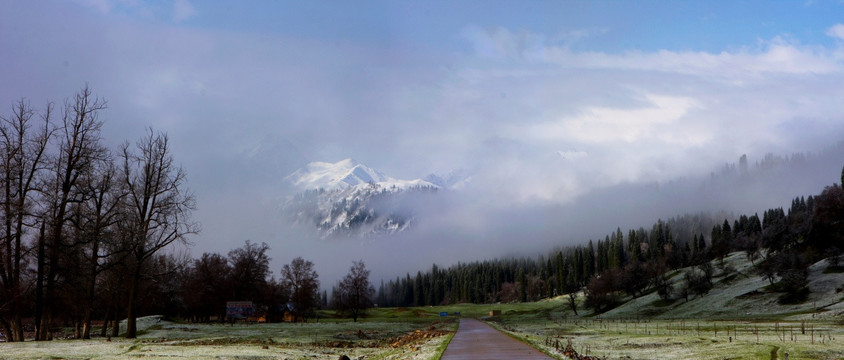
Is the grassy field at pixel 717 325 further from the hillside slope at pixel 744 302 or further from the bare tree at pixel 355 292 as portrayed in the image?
the bare tree at pixel 355 292

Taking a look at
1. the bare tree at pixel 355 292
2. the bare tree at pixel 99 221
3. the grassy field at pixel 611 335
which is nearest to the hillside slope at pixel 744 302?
the grassy field at pixel 611 335

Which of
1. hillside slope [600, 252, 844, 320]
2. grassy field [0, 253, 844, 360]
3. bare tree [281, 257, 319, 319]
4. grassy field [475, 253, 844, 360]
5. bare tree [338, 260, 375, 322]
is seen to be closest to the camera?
grassy field [0, 253, 844, 360]

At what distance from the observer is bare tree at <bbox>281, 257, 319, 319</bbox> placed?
5408 inches

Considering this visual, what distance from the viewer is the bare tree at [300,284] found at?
13738 centimetres

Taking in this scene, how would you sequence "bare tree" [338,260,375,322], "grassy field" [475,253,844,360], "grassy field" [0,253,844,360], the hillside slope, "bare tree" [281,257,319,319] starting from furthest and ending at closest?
"bare tree" [338,260,375,322] → "bare tree" [281,257,319,319] → the hillside slope → "grassy field" [475,253,844,360] → "grassy field" [0,253,844,360]

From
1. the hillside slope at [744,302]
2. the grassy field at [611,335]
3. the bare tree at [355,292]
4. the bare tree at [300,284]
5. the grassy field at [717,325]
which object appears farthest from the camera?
the bare tree at [355,292]

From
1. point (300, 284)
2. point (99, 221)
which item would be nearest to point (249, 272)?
point (300, 284)

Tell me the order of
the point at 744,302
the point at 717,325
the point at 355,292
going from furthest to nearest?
the point at 355,292 < the point at 744,302 < the point at 717,325

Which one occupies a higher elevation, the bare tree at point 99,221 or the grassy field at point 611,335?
the bare tree at point 99,221

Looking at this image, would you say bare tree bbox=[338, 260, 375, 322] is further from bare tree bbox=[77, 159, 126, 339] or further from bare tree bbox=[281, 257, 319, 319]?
bare tree bbox=[77, 159, 126, 339]

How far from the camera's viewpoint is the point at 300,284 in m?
141

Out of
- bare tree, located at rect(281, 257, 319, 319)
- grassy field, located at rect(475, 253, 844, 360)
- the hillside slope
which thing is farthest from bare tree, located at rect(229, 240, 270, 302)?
the hillside slope

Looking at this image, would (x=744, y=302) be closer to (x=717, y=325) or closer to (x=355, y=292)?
(x=717, y=325)

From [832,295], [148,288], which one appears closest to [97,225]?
[148,288]
